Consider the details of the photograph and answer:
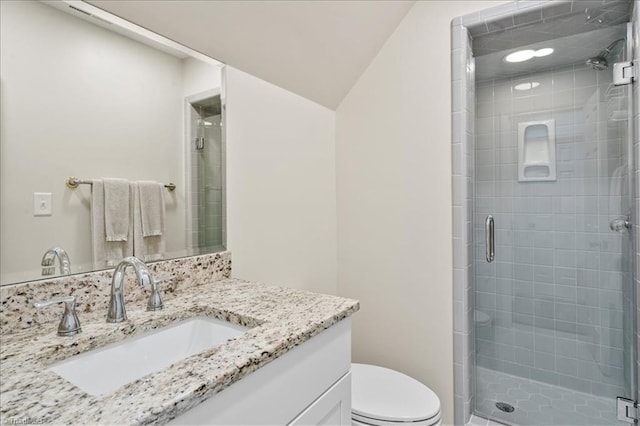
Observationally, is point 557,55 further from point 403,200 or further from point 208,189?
point 208,189

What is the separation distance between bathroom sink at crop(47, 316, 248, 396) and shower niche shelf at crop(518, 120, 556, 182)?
1.56m

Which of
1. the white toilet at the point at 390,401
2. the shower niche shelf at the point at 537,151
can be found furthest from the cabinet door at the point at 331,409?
the shower niche shelf at the point at 537,151

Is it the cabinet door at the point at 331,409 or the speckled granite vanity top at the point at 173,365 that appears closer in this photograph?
the speckled granite vanity top at the point at 173,365

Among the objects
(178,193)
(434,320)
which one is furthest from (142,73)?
(434,320)

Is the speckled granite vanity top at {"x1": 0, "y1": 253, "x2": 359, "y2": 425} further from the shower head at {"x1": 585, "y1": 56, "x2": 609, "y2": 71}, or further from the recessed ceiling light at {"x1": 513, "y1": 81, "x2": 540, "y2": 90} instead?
the shower head at {"x1": 585, "y1": 56, "x2": 609, "y2": 71}

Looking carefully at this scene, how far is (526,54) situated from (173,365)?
6.36 ft

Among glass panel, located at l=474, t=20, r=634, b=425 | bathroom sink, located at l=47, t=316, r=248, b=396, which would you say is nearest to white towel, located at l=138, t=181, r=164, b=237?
bathroom sink, located at l=47, t=316, r=248, b=396

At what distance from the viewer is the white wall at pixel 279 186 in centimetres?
140

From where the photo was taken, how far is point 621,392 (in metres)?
1.49

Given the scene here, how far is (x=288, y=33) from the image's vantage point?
4.60 feet

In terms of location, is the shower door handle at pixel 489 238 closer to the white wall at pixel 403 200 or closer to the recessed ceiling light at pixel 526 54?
the white wall at pixel 403 200

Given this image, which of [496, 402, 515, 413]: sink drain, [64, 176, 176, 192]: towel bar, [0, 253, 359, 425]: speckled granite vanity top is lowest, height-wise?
[496, 402, 515, 413]: sink drain

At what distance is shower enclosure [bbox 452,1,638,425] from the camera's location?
1.48 meters

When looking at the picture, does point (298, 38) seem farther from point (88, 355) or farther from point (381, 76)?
point (88, 355)
